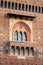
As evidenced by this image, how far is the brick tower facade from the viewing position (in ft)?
51.2

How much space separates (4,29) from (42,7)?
8.42 feet

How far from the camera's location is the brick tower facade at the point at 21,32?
15.6 m

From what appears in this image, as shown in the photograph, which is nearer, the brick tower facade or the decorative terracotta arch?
the brick tower facade

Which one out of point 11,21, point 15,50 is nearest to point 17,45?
point 15,50

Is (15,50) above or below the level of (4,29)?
below

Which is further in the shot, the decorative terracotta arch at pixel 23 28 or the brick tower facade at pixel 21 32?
the decorative terracotta arch at pixel 23 28

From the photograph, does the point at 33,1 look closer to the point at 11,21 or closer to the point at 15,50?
the point at 11,21

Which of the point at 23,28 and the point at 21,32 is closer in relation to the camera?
the point at 21,32

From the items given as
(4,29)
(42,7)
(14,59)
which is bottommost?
(14,59)

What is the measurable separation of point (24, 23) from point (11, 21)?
2.51ft

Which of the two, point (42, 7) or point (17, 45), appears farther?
point (42, 7)

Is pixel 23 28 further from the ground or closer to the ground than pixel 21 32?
further from the ground

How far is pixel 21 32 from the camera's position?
16188 millimetres

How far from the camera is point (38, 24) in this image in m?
16.5
